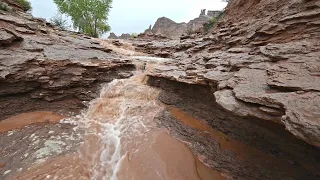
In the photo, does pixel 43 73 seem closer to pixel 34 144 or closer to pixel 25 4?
pixel 34 144

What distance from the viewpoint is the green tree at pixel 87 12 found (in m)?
21.7

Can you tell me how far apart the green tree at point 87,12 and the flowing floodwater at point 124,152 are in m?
19.6

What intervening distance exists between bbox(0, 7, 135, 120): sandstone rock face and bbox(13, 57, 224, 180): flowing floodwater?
41.3 inches

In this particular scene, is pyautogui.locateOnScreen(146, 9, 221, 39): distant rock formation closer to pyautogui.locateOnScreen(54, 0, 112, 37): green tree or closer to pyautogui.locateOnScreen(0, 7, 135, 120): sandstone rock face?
pyautogui.locateOnScreen(54, 0, 112, 37): green tree

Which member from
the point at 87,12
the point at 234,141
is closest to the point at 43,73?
the point at 234,141

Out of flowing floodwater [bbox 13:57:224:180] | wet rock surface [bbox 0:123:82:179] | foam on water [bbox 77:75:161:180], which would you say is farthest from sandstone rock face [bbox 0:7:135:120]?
wet rock surface [bbox 0:123:82:179]

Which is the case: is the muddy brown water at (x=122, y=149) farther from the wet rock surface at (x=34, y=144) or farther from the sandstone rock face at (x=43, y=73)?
the sandstone rock face at (x=43, y=73)

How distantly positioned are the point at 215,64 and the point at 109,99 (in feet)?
12.8

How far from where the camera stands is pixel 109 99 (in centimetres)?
658

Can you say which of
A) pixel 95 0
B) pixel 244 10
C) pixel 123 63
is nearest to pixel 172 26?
pixel 95 0

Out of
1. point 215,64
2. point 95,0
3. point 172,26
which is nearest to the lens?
point 215,64

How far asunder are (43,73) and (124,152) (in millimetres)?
4164

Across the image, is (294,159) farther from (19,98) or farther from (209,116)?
(19,98)

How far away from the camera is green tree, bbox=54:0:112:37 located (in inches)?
856
